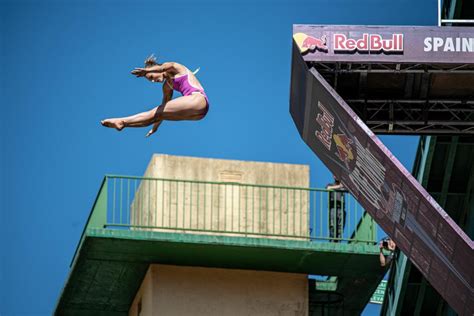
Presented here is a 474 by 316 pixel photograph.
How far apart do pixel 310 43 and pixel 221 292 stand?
10.8 metres

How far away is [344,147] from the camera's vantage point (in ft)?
237

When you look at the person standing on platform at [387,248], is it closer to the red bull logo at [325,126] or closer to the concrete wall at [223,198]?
the concrete wall at [223,198]

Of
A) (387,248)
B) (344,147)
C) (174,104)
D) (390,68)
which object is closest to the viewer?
(174,104)

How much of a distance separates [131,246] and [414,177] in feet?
24.9

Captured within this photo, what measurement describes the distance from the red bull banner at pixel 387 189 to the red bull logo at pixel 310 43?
44 millimetres

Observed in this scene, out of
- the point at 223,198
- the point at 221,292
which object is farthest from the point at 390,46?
the point at 221,292

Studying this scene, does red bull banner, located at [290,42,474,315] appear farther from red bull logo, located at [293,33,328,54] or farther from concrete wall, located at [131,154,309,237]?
concrete wall, located at [131,154,309,237]

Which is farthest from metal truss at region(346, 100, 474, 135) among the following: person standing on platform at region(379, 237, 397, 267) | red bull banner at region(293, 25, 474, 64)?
person standing on platform at region(379, 237, 397, 267)

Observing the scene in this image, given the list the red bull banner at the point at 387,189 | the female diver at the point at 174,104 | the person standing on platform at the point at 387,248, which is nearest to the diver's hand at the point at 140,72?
the female diver at the point at 174,104

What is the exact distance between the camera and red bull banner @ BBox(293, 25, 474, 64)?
7138 cm

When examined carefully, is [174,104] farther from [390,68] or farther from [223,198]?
[223,198]

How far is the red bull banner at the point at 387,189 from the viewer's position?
6988 centimetres

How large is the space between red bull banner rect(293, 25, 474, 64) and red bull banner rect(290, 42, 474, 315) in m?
0.07

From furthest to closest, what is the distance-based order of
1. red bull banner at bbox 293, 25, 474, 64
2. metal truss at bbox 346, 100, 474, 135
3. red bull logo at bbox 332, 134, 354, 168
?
metal truss at bbox 346, 100, 474, 135, red bull logo at bbox 332, 134, 354, 168, red bull banner at bbox 293, 25, 474, 64
